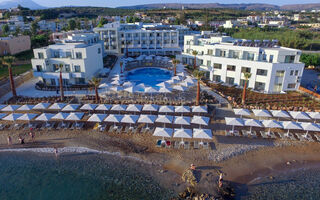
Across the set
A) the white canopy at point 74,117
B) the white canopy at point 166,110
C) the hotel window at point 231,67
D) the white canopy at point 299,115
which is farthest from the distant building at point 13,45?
the white canopy at point 299,115

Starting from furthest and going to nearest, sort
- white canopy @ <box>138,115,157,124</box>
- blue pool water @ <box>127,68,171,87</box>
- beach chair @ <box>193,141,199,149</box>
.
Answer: blue pool water @ <box>127,68,171,87</box>, white canopy @ <box>138,115,157,124</box>, beach chair @ <box>193,141,199,149</box>

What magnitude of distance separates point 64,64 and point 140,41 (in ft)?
132

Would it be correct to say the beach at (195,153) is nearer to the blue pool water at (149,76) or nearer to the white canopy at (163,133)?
the white canopy at (163,133)

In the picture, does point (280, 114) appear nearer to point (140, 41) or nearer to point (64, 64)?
point (64, 64)

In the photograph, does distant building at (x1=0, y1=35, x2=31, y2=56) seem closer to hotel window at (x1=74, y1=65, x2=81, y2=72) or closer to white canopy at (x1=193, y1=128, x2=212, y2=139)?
hotel window at (x1=74, y1=65, x2=81, y2=72)

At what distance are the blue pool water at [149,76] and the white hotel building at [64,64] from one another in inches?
465

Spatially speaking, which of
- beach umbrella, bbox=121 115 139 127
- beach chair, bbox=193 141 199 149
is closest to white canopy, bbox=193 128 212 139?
beach chair, bbox=193 141 199 149

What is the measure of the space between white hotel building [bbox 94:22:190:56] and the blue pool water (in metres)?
19.7

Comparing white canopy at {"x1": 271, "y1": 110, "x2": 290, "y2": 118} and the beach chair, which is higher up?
white canopy at {"x1": 271, "y1": 110, "x2": 290, "y2": 118}

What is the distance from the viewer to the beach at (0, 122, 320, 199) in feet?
70.1

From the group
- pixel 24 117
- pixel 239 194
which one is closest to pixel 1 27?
pixel 24 117

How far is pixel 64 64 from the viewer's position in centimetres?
4431

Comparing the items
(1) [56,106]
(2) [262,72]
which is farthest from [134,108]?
(2) [262,72]

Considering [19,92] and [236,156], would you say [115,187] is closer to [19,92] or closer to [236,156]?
[236,156]
